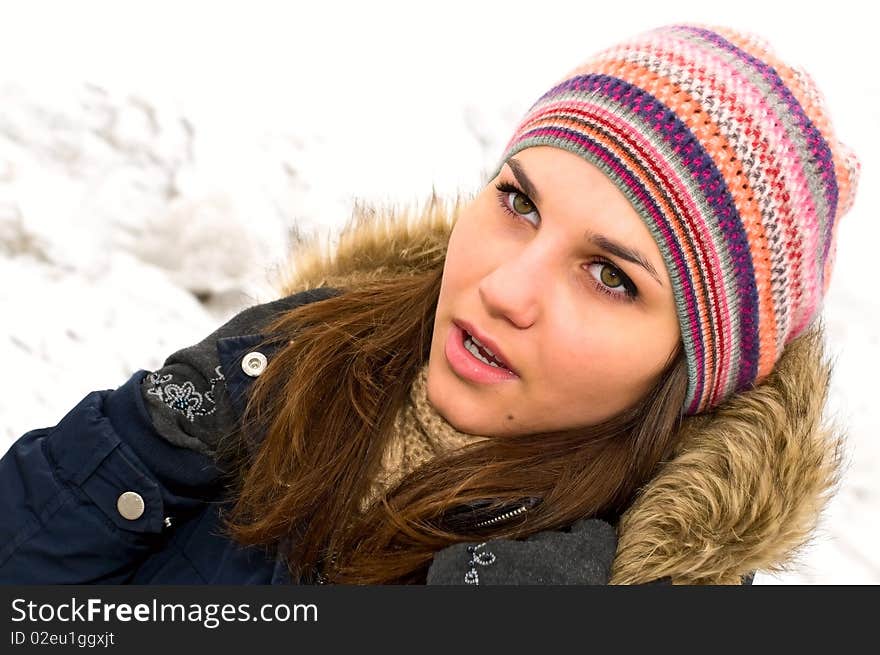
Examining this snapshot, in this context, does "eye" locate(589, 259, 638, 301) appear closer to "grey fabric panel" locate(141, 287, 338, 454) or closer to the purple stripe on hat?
the purple stripe on hat

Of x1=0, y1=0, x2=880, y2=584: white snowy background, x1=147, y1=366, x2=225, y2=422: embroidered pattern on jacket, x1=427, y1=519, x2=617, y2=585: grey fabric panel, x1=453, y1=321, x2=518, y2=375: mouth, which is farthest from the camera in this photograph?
x1=0, y1=0, x2=880, y2=584: white snowy background

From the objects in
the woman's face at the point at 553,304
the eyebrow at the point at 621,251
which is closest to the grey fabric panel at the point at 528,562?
the woman's face at the point at 553,304

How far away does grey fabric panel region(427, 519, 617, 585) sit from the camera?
5.00 feet

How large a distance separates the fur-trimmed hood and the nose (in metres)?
0.42

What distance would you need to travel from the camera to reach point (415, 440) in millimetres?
1806

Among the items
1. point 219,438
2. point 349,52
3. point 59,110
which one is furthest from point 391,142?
point 219,438

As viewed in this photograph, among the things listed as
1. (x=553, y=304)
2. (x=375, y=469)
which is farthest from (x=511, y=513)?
(x=553, y=304)

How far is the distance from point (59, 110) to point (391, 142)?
124 centimetres

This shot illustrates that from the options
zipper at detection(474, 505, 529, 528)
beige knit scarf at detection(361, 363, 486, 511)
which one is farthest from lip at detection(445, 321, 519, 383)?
zipper at detection(474, 505, 529, 528)

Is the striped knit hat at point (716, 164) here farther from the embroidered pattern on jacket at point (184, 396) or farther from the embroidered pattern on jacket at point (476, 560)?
the embroidered pattern on jacket at point (184, 396)

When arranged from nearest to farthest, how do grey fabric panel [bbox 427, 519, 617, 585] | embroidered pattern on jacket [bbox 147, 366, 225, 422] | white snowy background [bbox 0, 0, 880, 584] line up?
grey fabric panel [bbox 427, 519, 617, 585]
embroidered pattern on jacket [bbox 147, 366, 225, 422]
white snowy background [bbox 0, 0, 880, 584]

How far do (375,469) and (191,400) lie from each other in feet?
1.23

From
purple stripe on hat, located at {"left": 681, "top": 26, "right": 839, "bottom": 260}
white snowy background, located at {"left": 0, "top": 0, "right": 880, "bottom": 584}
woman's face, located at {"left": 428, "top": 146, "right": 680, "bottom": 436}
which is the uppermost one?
purple stripe on hat, located at {"left": 681, "top": 26, "right": 839, "bottom": 260}

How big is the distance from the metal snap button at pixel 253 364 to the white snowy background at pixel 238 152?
2.18 feet
